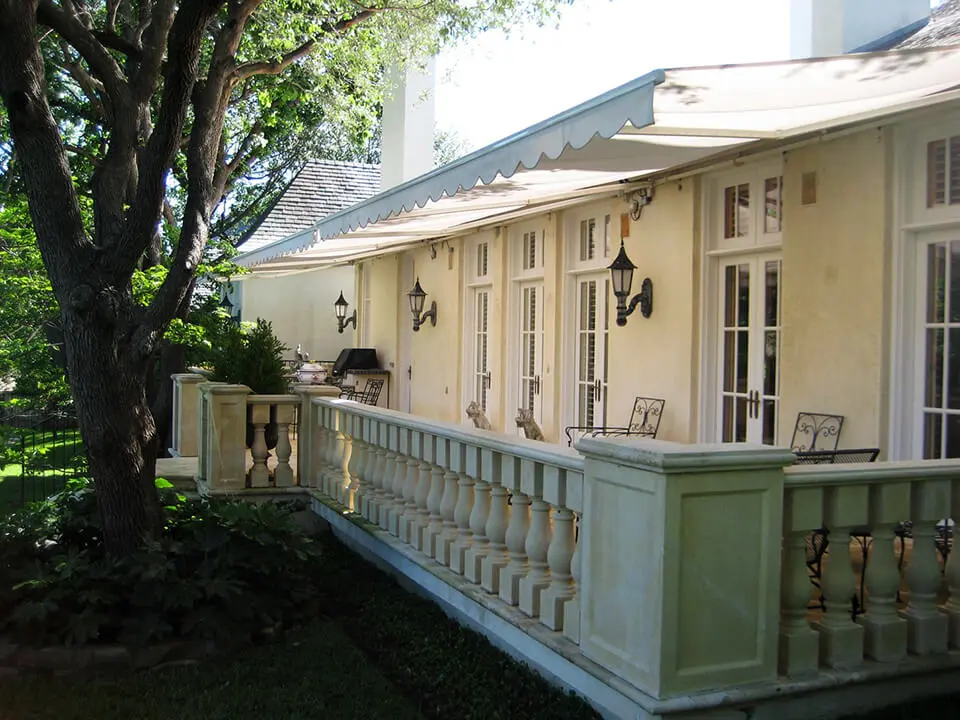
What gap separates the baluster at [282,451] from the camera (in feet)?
24.7

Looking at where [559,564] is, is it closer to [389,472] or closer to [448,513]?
[448,513]

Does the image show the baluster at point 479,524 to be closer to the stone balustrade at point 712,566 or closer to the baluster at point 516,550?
the stone balustrade at point 712,566

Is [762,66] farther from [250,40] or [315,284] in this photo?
[315,284]

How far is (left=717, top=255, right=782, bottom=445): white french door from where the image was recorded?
734cm

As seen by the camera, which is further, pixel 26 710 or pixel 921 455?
pixel 921 455

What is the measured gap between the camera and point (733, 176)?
302 inches

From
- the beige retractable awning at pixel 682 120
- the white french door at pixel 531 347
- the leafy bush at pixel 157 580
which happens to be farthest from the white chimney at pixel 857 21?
the leafy bush at pixel 157 580

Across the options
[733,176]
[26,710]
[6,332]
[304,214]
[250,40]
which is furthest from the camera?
[304,214]

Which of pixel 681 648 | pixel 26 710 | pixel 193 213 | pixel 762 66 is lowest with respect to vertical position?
pixel 26 710

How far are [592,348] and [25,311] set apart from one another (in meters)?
7.48

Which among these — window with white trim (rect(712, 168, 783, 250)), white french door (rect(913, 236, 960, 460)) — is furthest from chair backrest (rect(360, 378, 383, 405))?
white french door (rect(913, 236, 960, 460))

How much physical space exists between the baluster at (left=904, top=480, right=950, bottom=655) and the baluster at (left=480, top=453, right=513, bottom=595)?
181cm

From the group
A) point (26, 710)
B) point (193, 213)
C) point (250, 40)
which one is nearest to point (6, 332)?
point (250, 40)

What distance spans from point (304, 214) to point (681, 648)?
66.1 ft
